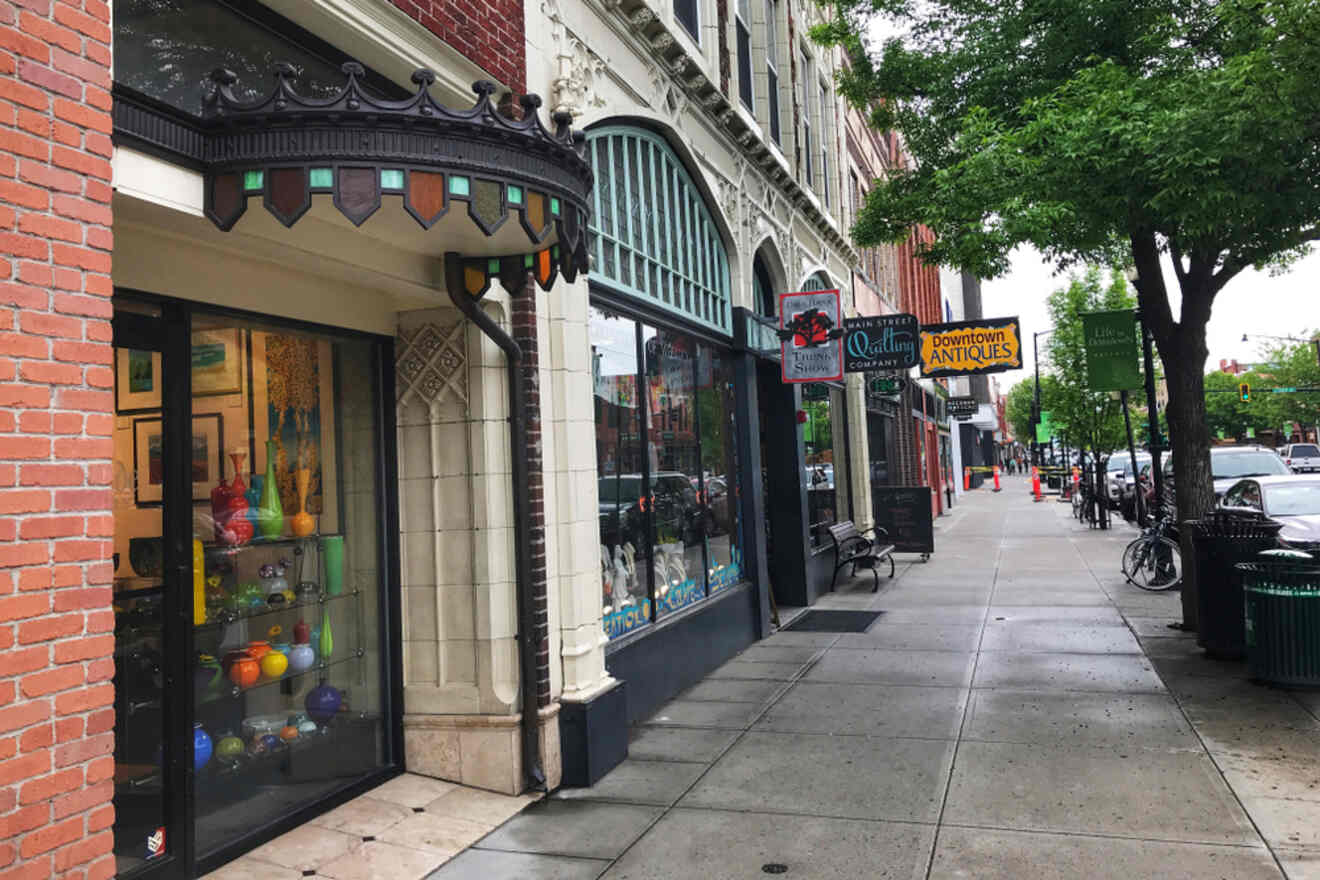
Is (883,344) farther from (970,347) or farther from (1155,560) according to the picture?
(1155,560)

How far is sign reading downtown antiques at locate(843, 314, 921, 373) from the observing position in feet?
43.5

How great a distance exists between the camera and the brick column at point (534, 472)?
19.0 ft

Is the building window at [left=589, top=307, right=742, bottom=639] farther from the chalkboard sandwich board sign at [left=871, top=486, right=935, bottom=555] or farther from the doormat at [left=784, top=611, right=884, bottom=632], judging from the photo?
the chalkboard sandwich board sign at [left=871, top=486, right=935, bottom=555]

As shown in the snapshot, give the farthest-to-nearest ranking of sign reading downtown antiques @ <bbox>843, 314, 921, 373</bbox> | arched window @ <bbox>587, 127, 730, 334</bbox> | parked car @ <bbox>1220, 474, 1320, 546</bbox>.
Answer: sign reading downtown antiques @ <bbox>843, 314, 921, 373</bbox>, parked car @ <bbox>1220, 474, 1320, 546</bbox>, arched window @ <bbox>587, 127, 730, 334</bbox>

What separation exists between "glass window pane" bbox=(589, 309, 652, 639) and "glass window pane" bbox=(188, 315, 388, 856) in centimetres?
199

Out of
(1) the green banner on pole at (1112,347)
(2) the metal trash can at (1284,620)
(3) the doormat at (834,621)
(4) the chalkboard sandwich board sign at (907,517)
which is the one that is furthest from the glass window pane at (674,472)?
(4) the chalkboard sandwich board sign at (907,517)

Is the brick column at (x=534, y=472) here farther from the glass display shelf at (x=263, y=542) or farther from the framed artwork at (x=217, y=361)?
the framed artwork at (x=217, y=361)

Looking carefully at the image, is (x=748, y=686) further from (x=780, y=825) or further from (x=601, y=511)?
(x=780, y=825)

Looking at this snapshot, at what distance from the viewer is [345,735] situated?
552 cm

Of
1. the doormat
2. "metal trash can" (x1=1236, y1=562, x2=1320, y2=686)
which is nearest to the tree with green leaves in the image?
"metal trash can" (x1=1236, y1=562, x2=1320, y2=686)

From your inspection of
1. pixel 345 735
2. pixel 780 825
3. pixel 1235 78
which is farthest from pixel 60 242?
pixel 1235 78

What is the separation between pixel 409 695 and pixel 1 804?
3.17 metres

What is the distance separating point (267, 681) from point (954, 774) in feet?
13.4

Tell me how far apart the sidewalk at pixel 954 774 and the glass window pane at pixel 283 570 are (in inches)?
43.4
